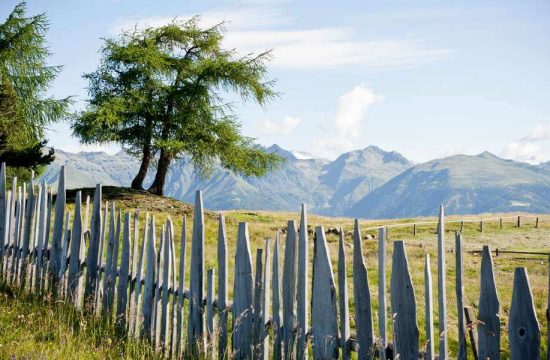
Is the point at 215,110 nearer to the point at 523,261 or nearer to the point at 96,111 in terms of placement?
the point at 96,111

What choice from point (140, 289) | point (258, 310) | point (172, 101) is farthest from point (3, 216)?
point (172, 101)

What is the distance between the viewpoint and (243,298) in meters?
4.71

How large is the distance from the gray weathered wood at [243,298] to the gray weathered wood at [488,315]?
2.18 metres

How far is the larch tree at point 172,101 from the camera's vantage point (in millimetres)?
26438

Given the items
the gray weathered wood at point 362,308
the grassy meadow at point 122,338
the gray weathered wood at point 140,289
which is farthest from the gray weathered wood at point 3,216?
the gray weathered wood at point 362,308

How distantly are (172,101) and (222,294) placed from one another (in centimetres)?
2386

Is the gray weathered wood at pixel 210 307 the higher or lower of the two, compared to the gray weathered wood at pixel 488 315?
lower

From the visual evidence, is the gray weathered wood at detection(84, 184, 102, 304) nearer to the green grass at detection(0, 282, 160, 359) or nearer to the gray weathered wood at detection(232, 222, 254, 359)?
the green grass at detection(0, 282, 160, 359)

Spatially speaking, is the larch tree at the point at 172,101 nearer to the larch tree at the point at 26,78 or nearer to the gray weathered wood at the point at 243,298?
the larch tree at the point at 26,78

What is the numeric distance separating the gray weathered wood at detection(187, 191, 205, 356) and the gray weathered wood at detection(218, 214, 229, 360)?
221 millimetres

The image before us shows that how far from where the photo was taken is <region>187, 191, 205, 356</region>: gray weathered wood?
17.0 feet

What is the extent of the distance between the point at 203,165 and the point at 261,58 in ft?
23.4

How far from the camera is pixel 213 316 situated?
5.01 meters

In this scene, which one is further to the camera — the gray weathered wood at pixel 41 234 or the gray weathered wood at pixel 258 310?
the gray weathered wood at pixel 41 234
